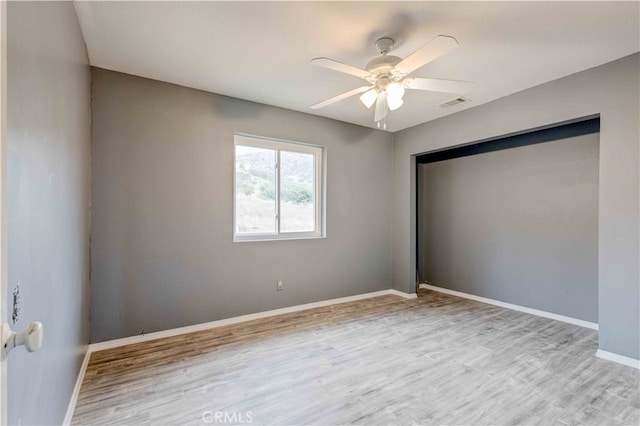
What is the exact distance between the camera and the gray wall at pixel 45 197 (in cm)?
103

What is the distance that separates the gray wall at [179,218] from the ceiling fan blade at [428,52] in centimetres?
204

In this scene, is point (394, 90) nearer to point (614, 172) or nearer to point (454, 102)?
point (454, 102)

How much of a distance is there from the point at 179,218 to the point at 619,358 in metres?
4.27

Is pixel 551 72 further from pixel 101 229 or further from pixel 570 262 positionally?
pixel 101 229

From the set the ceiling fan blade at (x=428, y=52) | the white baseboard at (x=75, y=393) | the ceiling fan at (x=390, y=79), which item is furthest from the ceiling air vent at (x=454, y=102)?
the white baseboard at (x=75, y=393)

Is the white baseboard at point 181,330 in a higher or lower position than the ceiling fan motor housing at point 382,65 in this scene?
lower

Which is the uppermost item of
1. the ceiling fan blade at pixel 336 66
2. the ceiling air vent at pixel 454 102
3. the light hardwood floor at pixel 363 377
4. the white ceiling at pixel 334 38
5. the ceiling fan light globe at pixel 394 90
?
the white ceiling at pixel 334 38

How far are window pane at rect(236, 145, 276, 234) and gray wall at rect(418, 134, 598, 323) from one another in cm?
291

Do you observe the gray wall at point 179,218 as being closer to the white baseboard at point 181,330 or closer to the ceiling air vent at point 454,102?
the white baseboard at point 181,330

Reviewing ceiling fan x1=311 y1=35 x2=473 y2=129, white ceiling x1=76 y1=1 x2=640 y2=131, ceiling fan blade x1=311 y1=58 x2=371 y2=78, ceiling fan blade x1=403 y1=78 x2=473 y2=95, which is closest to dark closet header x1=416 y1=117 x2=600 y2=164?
white ceiling x1=76 y1=1 x2=640 y2=131

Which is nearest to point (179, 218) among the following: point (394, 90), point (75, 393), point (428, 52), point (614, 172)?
point (75, 393)

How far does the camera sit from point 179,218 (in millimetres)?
3150

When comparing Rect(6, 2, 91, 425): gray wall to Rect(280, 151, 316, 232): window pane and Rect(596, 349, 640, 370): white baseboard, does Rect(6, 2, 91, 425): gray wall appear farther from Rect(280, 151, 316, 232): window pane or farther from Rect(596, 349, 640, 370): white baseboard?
Rect(596, 349, 640, 370): white baseboard

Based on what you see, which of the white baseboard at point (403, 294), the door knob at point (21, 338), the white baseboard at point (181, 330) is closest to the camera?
the door knob at point (21, 338)
